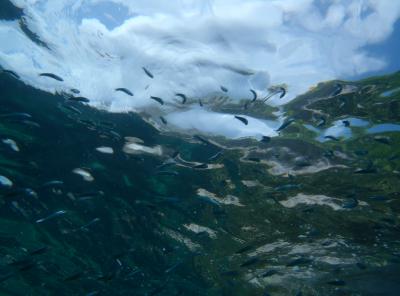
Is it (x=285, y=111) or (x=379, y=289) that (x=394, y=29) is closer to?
(x=285, y=111)

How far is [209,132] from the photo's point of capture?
39.8ft

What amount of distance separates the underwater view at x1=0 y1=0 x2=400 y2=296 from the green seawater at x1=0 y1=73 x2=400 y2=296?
7cm

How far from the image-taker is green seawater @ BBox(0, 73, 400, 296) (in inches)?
445

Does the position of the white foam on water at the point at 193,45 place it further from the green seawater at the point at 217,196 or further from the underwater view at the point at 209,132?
the green seawater at the point at 217,196

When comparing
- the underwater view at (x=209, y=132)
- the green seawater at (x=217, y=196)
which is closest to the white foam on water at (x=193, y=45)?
the underwater view at (x=209, y=132)

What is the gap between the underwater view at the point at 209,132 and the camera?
9227 mm

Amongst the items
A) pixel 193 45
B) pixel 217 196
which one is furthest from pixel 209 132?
pixel 217 196

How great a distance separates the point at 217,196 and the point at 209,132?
3576 mm

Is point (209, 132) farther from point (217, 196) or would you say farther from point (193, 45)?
point (217, 196)

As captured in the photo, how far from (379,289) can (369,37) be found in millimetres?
16034

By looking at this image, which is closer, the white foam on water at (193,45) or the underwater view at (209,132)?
the white foam on water at (193,45)

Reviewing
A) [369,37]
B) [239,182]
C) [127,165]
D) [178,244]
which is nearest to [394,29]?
[369,37]

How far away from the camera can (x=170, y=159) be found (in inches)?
526

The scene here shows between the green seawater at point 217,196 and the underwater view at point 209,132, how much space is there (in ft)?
0.23
